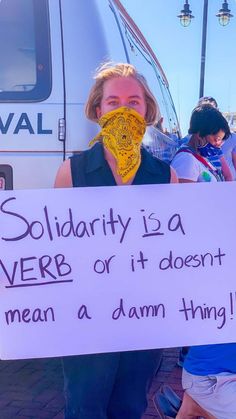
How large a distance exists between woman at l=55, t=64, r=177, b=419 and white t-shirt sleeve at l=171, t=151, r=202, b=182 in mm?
598

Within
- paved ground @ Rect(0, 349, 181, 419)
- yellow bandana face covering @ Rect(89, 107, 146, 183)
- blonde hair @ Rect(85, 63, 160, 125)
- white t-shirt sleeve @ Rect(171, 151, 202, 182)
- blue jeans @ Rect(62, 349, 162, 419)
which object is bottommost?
paved ground @ Rect(0, 349, 181, 419)

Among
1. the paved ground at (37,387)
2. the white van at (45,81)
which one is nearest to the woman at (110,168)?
the white van at (45,81)

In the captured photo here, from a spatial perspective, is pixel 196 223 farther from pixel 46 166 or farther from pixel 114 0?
pixel 114 0

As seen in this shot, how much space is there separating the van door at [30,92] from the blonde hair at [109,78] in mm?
831

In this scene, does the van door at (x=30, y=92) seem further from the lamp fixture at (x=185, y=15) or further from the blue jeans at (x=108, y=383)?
the lamp fixture at (x=185, y=15)

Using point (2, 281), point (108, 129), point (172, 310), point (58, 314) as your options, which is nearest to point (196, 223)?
point (172, 310)

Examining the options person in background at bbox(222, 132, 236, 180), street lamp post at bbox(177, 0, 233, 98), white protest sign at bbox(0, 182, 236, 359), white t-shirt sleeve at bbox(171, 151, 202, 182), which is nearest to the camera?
white protest sign at bbox(0, 182, 236, 359)

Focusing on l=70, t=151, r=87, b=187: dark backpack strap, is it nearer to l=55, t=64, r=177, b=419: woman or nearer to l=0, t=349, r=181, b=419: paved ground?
l=55, t=64, r=177, b=419: woman

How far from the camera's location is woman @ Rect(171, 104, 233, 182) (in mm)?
→ 2748

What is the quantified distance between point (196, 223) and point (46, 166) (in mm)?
1129

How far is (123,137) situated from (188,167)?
2.61ft

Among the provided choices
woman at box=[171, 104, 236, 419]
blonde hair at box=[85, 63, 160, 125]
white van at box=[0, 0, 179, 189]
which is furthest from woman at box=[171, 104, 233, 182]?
woman at box=[171, 104, 236, 419]

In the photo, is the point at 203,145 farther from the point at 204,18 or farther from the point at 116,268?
the point at 204,18

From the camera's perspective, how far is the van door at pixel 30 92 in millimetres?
2898
